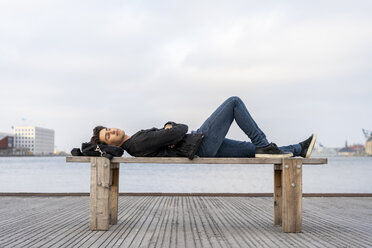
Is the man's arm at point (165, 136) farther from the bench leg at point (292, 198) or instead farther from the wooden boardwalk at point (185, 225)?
the bench leg at point (292, 198)

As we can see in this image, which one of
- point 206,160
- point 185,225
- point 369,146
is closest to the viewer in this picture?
point 206,160

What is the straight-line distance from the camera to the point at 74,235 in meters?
4.28

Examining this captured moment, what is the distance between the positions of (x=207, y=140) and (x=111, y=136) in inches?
43.8

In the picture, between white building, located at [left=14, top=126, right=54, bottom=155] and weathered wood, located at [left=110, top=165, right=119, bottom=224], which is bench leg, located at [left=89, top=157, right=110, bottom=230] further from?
white building, located at [left=14, top=126, right=54, bottom=155]

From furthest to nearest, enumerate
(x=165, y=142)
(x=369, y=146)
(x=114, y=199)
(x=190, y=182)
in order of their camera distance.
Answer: (x=369, y=146)
(x=190, y=182)
(x=114, y=199)
(x=165, y=142)

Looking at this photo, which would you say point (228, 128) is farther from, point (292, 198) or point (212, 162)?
point (292, 198)

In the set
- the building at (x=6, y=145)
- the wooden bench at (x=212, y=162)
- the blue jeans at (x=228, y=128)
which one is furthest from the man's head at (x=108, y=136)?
the building at (x=6, y=145)

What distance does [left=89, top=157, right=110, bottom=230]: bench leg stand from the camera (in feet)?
14.7

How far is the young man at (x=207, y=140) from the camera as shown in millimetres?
4523

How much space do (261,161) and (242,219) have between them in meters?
1.38

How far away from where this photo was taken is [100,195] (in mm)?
4488

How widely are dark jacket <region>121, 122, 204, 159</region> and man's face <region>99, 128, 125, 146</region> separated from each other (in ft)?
0.40

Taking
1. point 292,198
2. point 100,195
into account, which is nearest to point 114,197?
point 100,195

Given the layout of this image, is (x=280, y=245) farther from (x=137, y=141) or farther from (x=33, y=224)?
(x=33, y=224)
